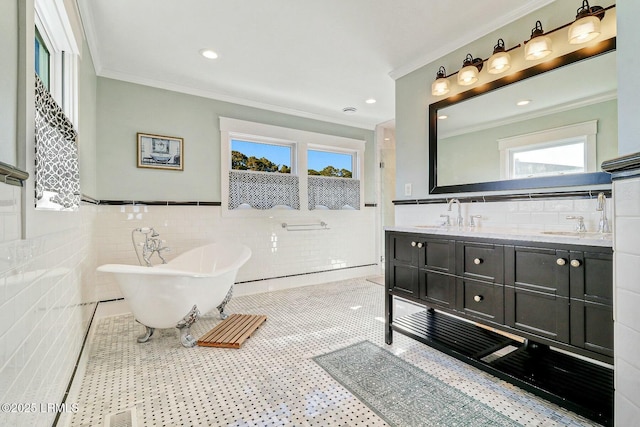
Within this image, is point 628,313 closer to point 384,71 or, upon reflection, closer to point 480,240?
point 480,240

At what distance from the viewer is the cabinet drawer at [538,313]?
4.71ft

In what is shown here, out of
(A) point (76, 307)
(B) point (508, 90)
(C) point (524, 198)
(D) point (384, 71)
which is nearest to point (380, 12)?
(D) point (384, 71)

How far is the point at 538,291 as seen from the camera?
153cm

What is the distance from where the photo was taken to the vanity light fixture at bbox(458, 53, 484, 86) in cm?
231

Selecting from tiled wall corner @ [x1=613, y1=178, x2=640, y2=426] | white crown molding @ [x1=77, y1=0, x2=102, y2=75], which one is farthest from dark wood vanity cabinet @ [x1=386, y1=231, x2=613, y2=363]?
white crown molding @ [x1=77, y1=0, x2=102, y2=75]

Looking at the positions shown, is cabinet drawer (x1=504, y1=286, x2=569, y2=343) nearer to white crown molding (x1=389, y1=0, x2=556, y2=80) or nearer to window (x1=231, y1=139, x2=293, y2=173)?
white crown molding (x1=389, y1=0, x2=556, y2=80)

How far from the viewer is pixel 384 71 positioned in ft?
10.1

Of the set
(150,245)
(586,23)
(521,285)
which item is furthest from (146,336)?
(586,23)

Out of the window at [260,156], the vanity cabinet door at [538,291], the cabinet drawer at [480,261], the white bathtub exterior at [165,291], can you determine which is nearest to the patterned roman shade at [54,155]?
the white bathtub exterior at [165,291]

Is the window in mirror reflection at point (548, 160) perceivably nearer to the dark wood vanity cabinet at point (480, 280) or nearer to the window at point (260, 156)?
the dark wood vanity cabinet at point (480, 280)

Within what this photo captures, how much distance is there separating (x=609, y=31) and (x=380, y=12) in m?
1.37

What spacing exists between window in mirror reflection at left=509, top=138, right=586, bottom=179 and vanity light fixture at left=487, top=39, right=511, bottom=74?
23.6 inches

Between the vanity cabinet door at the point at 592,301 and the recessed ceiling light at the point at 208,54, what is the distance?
3020 mm

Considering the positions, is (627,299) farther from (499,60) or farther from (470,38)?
(470,38)
